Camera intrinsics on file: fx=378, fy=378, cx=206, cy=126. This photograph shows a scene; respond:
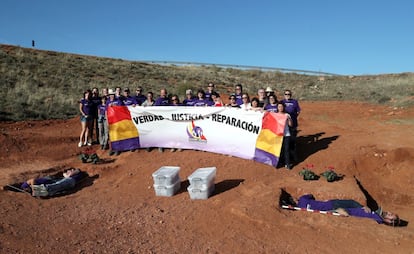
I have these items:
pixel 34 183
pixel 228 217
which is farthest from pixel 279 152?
pixel 34 183

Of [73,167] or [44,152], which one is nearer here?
[73,167]

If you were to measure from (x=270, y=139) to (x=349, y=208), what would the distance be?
275 cm

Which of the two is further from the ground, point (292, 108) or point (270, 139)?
point (292, 108)

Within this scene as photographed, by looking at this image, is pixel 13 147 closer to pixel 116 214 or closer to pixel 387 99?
pixel 116 214

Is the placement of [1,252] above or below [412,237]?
below

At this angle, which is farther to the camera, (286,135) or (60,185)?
(286,135)

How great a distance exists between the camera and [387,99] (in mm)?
20969

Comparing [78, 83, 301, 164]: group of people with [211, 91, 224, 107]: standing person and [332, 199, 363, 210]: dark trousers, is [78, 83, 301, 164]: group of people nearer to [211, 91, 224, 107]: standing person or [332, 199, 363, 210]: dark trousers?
[211, 91, 224, 107]: standing person

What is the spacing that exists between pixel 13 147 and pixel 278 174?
8.28 meters

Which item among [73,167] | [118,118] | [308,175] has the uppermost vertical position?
[118,118]

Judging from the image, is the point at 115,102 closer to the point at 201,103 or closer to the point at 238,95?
the point at 201,103

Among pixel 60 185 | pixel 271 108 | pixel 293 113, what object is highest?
pixel 271 108

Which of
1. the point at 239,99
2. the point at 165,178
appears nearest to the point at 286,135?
the point at 239,99

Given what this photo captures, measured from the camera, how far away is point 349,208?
7.05 metres
